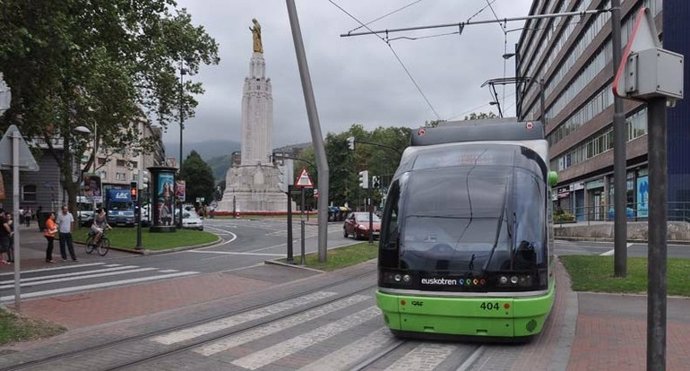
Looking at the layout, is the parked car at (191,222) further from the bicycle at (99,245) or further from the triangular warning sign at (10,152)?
the triangular warning sign at (10,152)

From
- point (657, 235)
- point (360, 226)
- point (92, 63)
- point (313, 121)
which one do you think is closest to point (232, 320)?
point (657, 235)

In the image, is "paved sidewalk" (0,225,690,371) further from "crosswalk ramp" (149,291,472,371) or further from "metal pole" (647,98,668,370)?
"metal pole" (647,98,668,370)

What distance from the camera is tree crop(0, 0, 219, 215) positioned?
13828 millimetres

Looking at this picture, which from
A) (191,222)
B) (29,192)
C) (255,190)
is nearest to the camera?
(191,222)

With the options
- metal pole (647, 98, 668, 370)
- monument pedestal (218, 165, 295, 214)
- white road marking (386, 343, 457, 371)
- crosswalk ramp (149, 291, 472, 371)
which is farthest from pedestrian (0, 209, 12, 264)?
monument pedestal (218, 165, 295, 214)

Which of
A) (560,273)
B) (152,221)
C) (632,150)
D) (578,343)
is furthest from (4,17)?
(632,150)

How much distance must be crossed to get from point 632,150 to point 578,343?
38.0m

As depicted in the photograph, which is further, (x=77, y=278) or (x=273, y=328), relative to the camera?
(x=77, y=278)

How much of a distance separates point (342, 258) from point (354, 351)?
39.5 feet

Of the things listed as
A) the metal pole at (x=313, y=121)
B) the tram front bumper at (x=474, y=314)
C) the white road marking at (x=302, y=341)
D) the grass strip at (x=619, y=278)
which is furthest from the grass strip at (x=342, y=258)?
the tram front bumper at (x=474, y=314)

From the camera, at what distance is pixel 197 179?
12962cm

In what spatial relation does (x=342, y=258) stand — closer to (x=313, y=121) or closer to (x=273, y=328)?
(x=313, y=121)

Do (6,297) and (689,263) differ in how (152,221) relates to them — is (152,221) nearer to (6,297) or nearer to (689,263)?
(6,297)

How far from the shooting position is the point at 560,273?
15.5 metres
